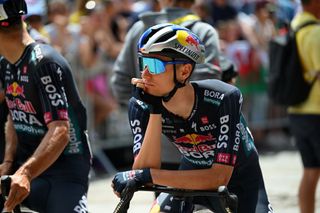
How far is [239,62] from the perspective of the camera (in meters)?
12.2

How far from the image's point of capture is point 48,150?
4.36 m

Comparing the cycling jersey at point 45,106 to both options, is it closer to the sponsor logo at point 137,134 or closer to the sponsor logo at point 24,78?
the sponsor logo at point 24,78

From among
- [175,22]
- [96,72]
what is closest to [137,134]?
[175,22]

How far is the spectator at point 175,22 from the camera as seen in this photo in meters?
5.52

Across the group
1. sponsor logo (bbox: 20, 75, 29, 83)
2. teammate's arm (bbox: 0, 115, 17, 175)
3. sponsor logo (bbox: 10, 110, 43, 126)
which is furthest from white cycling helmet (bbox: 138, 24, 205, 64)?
teammate's arm (bbox: 0, 115, 17, 175)

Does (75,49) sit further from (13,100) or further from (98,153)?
(13,100)

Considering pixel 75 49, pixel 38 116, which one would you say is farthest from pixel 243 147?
pixel 75 49

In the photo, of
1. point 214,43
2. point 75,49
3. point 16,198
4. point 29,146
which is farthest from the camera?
point 75,49

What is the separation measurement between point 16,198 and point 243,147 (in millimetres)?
1269

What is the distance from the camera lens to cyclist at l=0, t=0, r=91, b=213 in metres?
4.43

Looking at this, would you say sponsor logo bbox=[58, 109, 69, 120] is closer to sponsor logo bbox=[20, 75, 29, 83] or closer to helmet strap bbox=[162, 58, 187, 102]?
sponsor logo bbox=[20, 75, 29, 83]

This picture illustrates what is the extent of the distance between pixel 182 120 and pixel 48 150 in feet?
2.48

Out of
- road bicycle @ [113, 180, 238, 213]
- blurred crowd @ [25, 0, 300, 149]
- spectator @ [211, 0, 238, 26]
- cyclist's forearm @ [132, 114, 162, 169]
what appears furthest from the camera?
spectator @ [211, 0, 238, 26]

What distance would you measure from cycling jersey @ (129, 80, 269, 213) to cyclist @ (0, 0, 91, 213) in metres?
0.46
